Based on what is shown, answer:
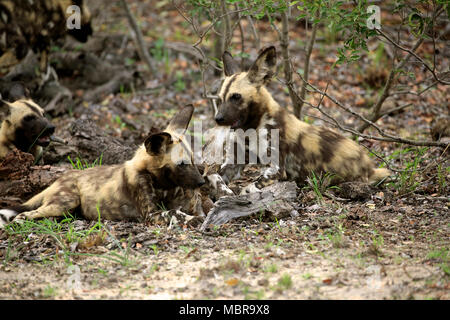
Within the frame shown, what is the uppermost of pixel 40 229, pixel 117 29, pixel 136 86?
pixel 117 29

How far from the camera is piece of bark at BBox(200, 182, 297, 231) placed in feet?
16.1

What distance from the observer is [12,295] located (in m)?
3.69

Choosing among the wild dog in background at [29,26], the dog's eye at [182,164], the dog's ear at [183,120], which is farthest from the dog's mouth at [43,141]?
the dog's eye at [182,164]

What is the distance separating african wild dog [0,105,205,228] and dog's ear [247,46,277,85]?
2.96 ft

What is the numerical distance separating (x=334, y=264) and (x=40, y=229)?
257 centimetres

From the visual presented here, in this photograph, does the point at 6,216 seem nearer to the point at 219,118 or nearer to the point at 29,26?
the point at 219,118

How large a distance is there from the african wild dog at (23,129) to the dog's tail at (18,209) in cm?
121

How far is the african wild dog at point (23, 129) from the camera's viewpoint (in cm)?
665

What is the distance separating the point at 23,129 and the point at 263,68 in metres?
2.95

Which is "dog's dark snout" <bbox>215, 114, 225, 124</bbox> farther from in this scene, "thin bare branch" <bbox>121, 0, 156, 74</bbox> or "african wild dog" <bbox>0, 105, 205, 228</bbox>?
"thin bare branch" <bbox>121, 0, 156, 74</bbox>

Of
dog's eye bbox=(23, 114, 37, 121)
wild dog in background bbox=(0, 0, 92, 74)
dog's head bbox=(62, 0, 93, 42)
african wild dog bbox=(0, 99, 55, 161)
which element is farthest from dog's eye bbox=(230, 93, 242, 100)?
dog's head bbox=(62, 0, 93, 42)

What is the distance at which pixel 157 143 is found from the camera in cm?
516
